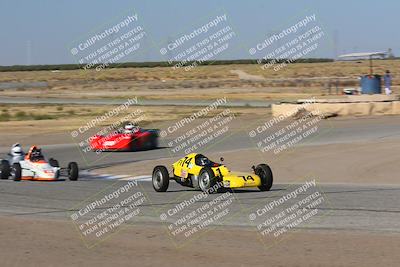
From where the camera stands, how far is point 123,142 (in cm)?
3020

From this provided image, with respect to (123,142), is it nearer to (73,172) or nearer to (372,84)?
(73,172)

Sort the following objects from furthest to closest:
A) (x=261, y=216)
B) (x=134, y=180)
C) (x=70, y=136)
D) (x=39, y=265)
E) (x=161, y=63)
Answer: (x=161, y=63), (x=70, y=136), (x=134, y=180), (x=261, y=216), (x=39, y=265)

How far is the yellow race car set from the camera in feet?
54.0

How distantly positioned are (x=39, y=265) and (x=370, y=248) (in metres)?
4.58

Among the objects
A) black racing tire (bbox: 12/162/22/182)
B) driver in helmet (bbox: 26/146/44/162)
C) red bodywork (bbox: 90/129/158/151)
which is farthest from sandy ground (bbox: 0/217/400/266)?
red bodywork (bbox: 90/129/158/151)

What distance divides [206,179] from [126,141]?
14.0 metres

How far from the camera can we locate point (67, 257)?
1050cm

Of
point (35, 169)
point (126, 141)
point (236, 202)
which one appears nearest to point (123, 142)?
point (126, 141)

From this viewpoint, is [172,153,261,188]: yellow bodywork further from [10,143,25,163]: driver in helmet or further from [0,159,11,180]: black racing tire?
[10,143,25,163]: driver in helmet

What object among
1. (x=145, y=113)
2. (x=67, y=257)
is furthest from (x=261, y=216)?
(x=145, y=113)

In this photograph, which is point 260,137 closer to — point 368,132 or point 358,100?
point 368,132

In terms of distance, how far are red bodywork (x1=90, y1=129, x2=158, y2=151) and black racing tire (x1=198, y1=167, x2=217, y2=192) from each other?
45.2 feet

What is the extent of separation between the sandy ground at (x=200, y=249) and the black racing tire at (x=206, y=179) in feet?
12.7

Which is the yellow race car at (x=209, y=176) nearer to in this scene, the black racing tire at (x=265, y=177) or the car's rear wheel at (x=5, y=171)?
the black racing tire at (x=265, y=177)
